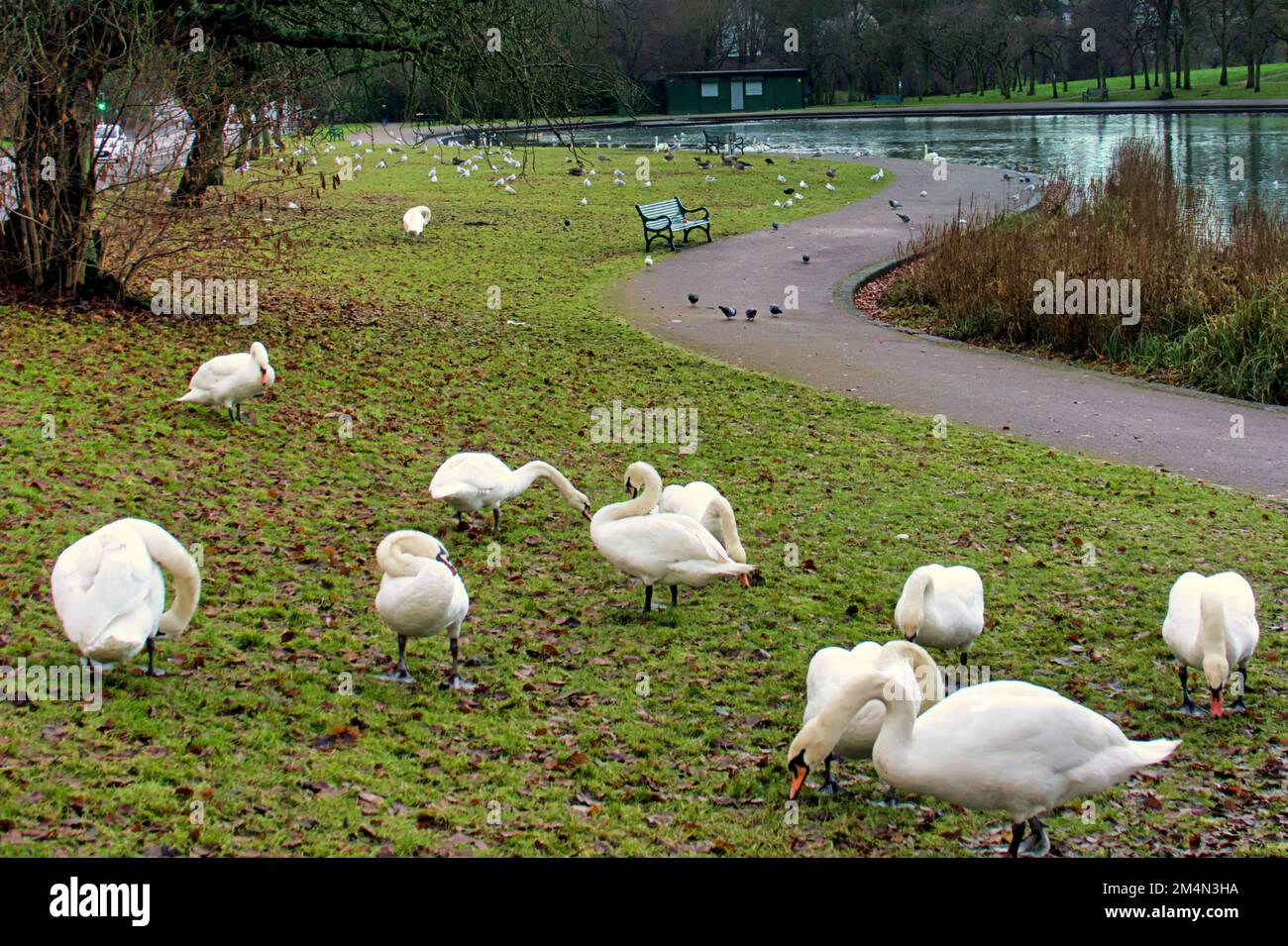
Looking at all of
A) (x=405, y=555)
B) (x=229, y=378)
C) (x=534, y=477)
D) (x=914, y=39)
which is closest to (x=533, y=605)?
(x=534, y=477)

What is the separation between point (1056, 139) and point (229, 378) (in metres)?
52.7

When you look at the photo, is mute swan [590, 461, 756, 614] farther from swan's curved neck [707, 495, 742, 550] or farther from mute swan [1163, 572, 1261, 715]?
mute swan [1163, 572, 1261, 715]

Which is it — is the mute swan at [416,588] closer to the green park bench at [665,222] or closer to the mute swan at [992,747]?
the mute swan at [992,747]

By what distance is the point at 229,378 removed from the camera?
11.6 m

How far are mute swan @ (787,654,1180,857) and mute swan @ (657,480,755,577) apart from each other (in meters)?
2.93

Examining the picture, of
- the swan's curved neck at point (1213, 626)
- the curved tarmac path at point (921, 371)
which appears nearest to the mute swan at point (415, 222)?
the curved tarmac path at point (921, 371)

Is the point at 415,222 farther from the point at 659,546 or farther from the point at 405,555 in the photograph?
the point at 405,555

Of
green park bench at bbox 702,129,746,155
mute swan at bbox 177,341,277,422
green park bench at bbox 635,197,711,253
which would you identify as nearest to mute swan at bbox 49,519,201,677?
mute swan at bbox 177,341,277,422

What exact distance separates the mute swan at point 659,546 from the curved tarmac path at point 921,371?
235 inches

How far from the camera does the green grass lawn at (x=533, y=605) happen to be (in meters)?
5.78

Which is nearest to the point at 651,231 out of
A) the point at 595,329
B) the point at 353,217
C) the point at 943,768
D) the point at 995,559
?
the point at 353,217

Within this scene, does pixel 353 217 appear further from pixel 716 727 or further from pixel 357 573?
pixel 716 727

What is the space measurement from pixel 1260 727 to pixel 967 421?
273 inches

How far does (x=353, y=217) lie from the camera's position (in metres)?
28.7
